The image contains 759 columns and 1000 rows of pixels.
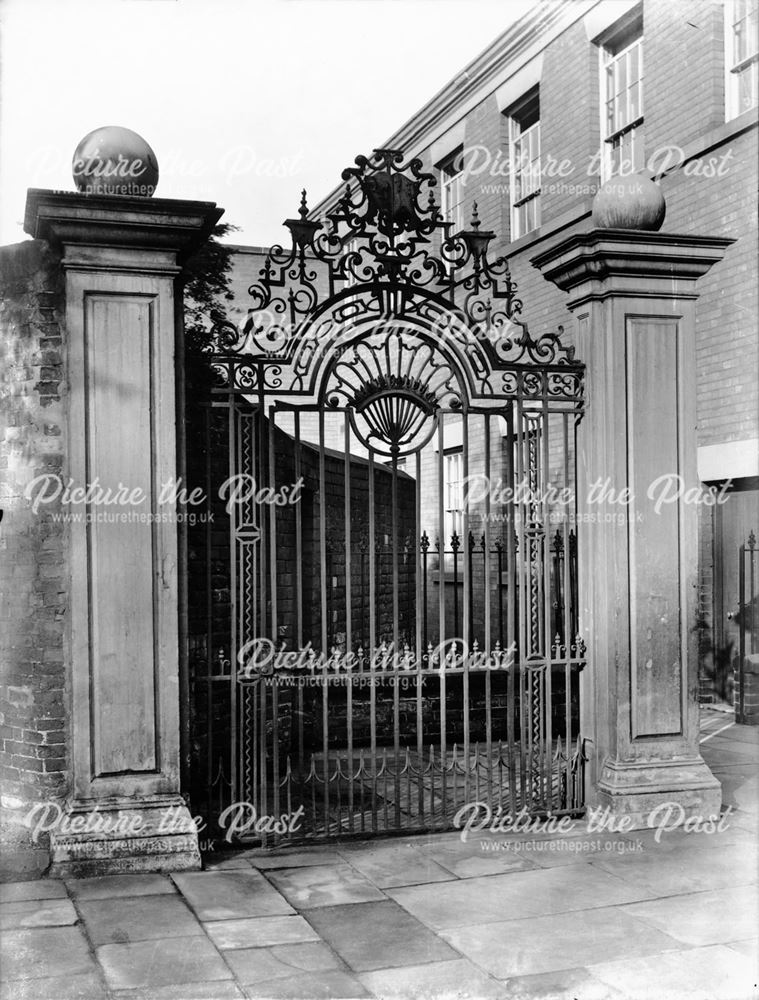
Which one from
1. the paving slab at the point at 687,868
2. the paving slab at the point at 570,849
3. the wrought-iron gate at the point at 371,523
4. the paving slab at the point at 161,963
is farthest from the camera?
the wrought-iron gate at the point at 371,523

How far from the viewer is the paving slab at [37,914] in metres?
4.24

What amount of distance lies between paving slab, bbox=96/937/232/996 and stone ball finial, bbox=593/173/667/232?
14.1 ft

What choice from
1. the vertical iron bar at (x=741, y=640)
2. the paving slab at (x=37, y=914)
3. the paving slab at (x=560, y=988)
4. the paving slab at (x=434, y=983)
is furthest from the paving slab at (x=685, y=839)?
the vertical iron bar at (x=741, y=640)

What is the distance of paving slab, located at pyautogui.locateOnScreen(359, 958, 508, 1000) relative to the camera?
144 inches

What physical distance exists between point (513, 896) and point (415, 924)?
0.59 metres

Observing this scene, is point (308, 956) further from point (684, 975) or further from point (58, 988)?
point (684, 975)

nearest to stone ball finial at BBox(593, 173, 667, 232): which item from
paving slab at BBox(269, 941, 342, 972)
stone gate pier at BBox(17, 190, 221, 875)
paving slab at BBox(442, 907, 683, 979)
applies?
stone gate pier at BBox(17, 190, 221, 875)

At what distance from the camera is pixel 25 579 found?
5.31m

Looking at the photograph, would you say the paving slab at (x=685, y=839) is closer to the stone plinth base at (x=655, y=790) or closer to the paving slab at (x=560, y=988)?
the stone plinth base at (x=655, y=790)

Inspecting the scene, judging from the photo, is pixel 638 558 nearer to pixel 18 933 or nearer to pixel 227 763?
pixel 227 763

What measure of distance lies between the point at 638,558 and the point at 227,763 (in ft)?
9.76

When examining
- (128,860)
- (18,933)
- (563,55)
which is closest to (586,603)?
(128,860)

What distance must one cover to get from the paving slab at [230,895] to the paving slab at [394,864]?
0.53 metres

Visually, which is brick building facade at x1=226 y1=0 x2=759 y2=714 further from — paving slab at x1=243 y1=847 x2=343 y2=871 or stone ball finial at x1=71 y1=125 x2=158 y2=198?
paving slab at x1=243 y1=847 x2=343 y2=871
